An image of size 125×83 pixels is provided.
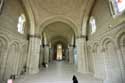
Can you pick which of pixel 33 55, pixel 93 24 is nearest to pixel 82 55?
pixel 93 24

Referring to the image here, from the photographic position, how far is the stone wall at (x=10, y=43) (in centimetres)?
641

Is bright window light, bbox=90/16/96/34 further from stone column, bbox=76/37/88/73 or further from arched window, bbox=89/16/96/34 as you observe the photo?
stone column, bbox=76/37/88/73

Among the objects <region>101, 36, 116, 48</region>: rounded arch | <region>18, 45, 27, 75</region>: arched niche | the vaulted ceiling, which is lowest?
<region>18, 45, 27, 75</region>: arched niche

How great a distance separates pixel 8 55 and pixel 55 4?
7.44m

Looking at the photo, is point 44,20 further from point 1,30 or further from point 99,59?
point 99,59

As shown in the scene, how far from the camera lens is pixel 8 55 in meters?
6.98

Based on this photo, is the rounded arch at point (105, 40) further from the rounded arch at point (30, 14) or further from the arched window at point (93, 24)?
the rounded arch at point (30, 14)

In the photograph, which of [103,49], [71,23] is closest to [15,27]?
[71,23]

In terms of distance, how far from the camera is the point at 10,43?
7.16 meters

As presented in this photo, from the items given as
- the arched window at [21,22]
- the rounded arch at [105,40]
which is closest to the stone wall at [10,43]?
the arched window at [21,22]

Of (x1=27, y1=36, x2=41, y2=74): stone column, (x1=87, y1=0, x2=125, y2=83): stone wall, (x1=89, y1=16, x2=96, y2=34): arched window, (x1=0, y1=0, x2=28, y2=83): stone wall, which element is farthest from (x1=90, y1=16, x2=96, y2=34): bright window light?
(x1=0, y1=0, x2=28, y2=83): stone wall

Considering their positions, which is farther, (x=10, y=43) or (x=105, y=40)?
(x=10, y=43)

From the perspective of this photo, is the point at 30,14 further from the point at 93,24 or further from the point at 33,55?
the point at 93,24

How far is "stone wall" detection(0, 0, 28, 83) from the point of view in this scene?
6.41 meters
